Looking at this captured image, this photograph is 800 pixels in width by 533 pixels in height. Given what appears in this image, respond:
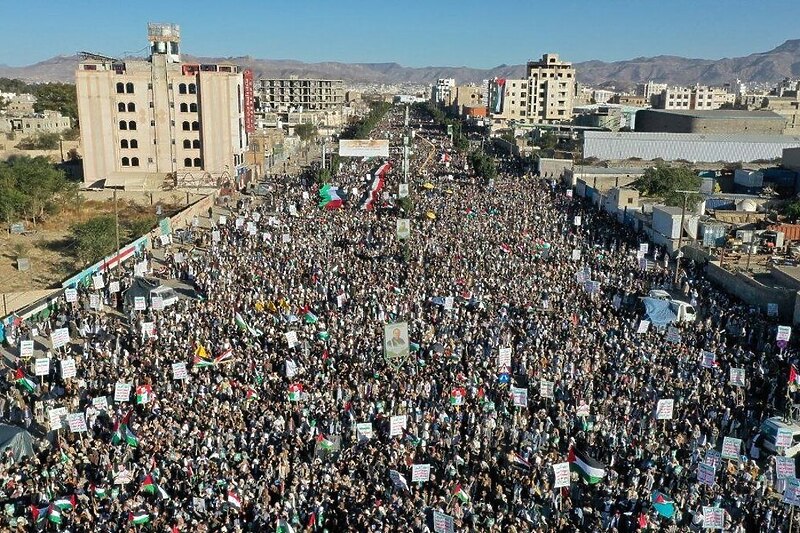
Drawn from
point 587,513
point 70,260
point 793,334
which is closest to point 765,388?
point 793,334

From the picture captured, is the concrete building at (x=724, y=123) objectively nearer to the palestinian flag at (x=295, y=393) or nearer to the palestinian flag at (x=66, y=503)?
the palestinian flag at (x=295, y=393)

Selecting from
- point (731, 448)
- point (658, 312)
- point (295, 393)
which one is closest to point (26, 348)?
point (295, 393)

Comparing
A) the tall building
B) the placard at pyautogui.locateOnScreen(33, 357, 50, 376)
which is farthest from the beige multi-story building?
the tall building

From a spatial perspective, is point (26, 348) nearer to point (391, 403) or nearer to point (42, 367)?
point (42, 367)

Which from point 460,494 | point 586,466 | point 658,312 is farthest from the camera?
point 658,312

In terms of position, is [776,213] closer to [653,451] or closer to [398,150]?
[653,451]

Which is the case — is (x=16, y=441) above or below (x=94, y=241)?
below

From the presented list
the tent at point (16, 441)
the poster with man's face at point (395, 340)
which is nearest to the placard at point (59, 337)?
the tent at point (16, 441)

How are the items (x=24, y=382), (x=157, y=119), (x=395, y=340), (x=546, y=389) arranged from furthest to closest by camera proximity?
(x=157, y=119)
(x=395, y=340)
(x=24, y=382)
(x=546, y=389)
